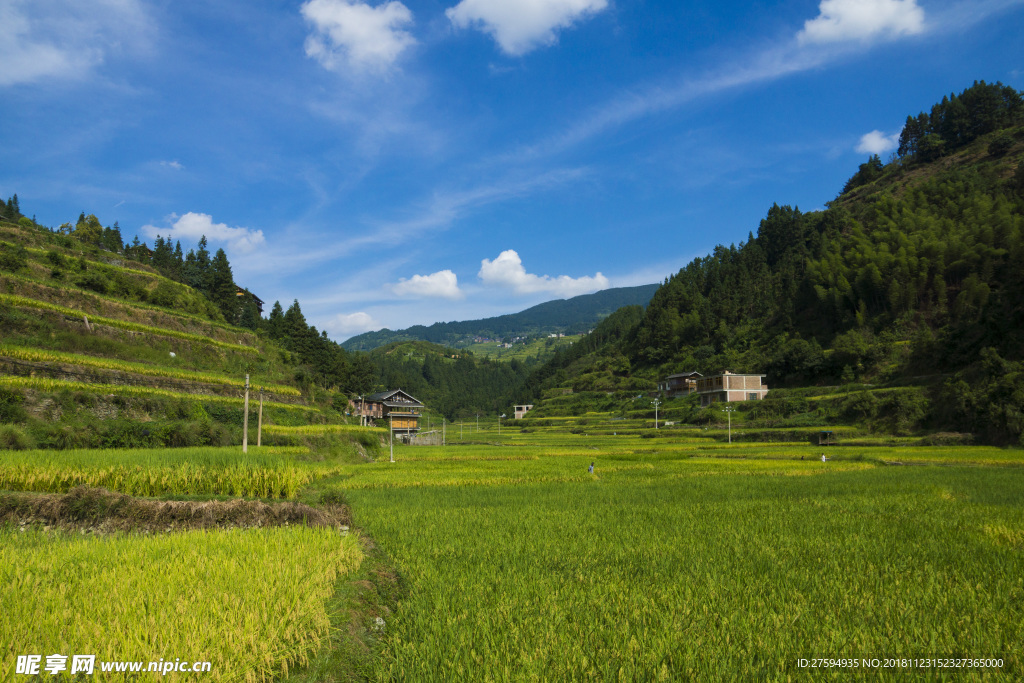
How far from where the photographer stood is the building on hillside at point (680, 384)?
262ft

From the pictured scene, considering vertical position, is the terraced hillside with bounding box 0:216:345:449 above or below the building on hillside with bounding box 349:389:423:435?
above

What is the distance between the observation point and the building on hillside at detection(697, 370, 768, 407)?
66188 millimetres

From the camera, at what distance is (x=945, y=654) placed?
15.1ft

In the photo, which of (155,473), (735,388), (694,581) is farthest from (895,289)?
(155,473)

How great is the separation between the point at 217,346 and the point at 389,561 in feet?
125

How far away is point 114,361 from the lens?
2812 cm

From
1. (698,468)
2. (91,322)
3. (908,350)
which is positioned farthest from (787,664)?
(908,350)

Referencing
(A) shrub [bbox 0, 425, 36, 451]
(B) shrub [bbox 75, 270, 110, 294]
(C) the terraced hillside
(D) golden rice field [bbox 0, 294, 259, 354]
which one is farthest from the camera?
(B) shrub [bbox 75, 270, 110, 294]

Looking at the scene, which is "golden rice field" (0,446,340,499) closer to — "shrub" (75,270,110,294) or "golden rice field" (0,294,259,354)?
"golden rice field" (0,294,259,354)

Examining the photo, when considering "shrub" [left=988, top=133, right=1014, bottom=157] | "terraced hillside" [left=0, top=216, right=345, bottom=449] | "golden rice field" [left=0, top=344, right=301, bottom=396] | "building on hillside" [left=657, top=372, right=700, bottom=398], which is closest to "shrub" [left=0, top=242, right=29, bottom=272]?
"terraced hillside" [left=0, top=216, right=345, bottom=449]

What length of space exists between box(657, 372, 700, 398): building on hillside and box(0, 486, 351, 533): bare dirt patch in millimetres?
75746

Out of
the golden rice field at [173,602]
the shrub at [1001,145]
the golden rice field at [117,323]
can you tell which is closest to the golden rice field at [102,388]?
the golden rice field at [117,323]

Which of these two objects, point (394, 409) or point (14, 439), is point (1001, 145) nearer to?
point (394, 409)

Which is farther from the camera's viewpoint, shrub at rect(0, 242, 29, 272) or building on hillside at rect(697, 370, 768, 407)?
building on hillside at rect(697, 370, 768, 407)
